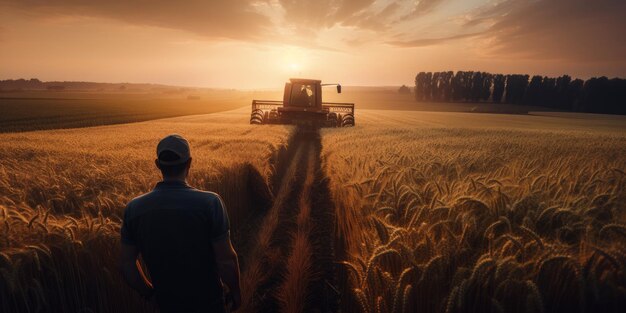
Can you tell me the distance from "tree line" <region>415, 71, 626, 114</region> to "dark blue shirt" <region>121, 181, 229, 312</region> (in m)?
86.0

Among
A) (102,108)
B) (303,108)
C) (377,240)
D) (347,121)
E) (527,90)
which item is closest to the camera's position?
(377,240)

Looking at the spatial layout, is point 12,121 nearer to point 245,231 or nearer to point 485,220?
point 245,231

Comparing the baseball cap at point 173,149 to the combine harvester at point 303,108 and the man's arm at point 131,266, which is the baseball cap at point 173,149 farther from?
the combine harvester at point 303,108

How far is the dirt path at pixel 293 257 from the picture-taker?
3873 mm

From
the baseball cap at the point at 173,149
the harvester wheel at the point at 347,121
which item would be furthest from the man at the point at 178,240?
the harvester wheel at the point at 347,121

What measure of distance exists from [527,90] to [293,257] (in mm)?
90414

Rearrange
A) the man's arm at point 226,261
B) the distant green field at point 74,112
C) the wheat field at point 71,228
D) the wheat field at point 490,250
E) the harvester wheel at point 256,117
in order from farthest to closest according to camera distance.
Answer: the distant green field at point 74,112
the harvester wheel at point 256,117
the wheat field at point 71,228
the man's arm at point 226,261
the wheat field at point 490,250

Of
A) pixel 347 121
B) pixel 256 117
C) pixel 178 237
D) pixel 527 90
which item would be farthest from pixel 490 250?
pixel 527 90

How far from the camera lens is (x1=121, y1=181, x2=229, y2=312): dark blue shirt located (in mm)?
1941

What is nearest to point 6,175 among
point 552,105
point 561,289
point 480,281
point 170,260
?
point 170,260

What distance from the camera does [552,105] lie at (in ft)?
236

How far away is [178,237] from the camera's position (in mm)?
1984

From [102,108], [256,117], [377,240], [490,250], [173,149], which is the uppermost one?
[102,108]

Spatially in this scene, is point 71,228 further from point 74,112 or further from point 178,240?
point 74,112
